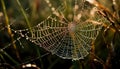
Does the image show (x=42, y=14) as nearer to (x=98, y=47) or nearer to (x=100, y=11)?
(x=98, y=47)

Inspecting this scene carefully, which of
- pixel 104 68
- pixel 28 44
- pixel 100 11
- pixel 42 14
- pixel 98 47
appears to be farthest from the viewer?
pixel 42 14

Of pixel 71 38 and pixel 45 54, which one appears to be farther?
pixel 45 54

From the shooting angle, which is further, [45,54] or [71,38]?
[45,54]

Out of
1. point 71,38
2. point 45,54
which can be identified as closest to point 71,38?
point 71,38

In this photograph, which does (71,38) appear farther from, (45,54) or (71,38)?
(45,54)

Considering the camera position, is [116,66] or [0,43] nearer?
[116,66]

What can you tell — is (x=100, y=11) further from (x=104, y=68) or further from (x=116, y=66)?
(x=116, y=66)

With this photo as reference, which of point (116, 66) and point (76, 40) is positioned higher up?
point (76, 40)

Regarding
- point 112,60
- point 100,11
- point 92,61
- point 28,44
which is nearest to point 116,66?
point 112,60

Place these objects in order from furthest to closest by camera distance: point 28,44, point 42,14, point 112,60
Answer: point 42,14, point 28,44, point 112,60

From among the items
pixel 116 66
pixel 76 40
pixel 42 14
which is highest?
pixel 42 14
